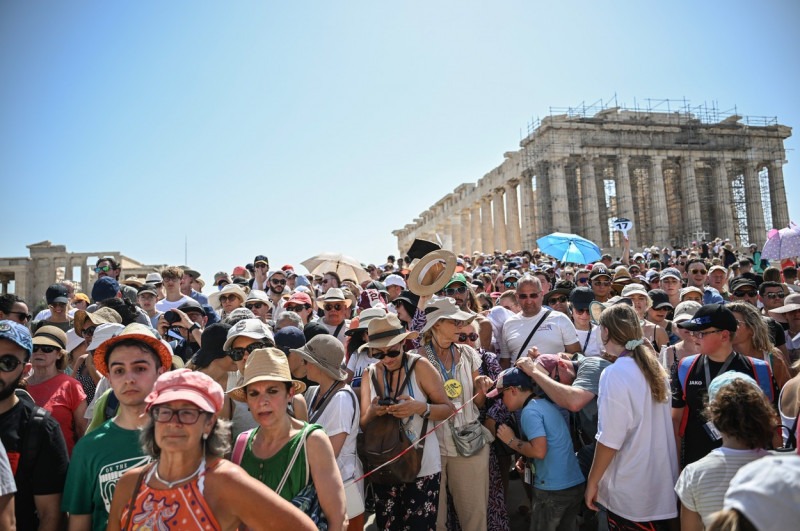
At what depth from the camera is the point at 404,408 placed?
4.00m

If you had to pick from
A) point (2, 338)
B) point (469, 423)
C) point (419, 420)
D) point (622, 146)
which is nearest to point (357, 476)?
point (419, 420)

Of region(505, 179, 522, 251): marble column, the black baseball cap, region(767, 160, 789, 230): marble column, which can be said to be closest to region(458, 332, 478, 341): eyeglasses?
the black baseball cap

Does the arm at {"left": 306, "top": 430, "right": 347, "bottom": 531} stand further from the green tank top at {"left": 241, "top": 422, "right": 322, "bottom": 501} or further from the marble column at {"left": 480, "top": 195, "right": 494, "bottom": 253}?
the marble column at {"left": 480, "top": 195, "right": 494, "bottom": 253}

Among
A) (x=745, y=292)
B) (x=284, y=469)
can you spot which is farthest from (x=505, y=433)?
(x=745, y=292)

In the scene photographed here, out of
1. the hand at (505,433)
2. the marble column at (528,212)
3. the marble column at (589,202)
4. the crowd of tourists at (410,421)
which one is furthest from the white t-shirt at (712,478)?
the marble column at (589,202)

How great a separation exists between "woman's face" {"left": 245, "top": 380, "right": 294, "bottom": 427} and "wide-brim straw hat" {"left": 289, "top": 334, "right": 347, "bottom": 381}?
0.74 meters

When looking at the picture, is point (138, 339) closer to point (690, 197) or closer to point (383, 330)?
point (383, 330)

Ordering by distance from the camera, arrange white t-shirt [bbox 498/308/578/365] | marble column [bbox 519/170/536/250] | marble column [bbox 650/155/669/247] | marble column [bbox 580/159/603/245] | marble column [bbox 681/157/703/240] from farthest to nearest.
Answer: marble column [bbox 681/157/703/240] → marble column [bbox 519/170/536/250] → marble column [bbox 650/155/669/247] → marble column [bbox 580/159/603/245] → white t-shirt [bbox 498/308/578/365]

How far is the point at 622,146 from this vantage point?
3653 centimetres

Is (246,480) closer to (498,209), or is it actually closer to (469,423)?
(469,423)

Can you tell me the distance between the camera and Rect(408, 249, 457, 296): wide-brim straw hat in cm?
661

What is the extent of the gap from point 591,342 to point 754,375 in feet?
6.63

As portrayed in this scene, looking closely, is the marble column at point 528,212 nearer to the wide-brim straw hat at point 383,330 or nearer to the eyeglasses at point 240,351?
the wide-brim straw hat at point 383,330

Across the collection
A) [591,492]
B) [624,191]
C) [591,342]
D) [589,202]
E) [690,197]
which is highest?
[624,191]
